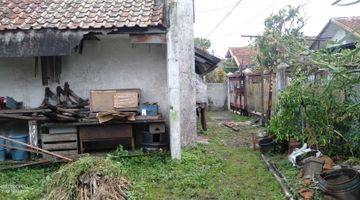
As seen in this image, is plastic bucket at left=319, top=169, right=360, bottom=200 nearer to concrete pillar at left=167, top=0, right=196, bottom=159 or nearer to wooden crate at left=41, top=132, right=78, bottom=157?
concrete pillar at left=167, top=0, right=196, bottom=159

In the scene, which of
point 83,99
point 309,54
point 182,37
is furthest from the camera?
point 182,37

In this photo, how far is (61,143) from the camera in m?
9.00

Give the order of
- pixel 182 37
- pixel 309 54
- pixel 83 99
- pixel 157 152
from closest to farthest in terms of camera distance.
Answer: pixel 309 54
pixel 157 152
pixel 83 99
pixel 182 37

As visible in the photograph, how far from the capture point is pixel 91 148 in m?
9.79

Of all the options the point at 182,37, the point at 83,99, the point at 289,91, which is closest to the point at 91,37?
the point at 83,99

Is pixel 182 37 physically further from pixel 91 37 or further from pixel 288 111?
pixel 288 111

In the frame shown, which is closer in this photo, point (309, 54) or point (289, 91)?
point (309, 54)

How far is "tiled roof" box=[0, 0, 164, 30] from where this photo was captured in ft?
28.1

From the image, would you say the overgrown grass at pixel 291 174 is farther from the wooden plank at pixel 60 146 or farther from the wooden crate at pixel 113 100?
the wooden plank at pixel 60 146

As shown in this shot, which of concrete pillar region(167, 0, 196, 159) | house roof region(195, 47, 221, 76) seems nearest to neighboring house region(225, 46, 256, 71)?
house roof region(195, 47, 221, 76)

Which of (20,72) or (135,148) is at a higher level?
(20,72)

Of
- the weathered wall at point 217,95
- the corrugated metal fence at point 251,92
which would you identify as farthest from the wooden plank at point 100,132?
the weathered wall at point 217,95

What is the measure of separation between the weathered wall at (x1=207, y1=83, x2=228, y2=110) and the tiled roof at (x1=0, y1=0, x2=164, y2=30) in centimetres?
1445

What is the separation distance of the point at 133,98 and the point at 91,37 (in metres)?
1.82
